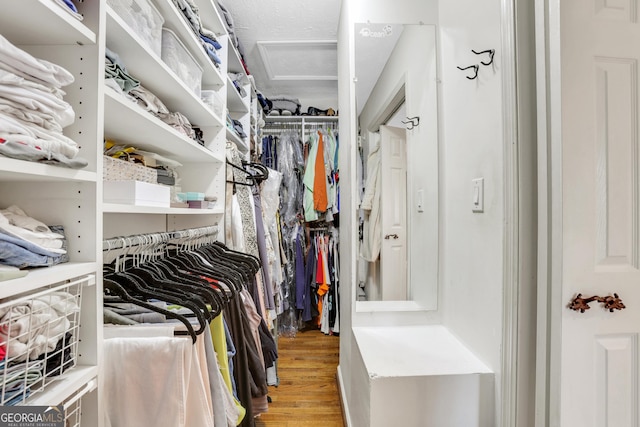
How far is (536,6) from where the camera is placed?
29.4 inches

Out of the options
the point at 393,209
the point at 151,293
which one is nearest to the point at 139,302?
the point at 151,293

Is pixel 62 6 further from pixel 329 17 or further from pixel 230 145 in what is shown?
pixel 329 17

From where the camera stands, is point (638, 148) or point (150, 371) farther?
point (638, 148)

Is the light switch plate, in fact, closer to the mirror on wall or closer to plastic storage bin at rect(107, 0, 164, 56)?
the mirror on wall

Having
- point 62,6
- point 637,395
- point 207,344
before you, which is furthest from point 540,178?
point 62,6

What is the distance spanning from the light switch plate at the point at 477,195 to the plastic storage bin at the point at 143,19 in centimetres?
122

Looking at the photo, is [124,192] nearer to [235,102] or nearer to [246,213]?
[246,213]

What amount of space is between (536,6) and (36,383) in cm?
141

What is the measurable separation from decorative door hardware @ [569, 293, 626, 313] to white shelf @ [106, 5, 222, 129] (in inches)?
53.8

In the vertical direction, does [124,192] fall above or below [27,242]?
above

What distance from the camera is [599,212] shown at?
0.73m

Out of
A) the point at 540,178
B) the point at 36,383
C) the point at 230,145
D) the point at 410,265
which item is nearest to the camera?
the point at 36,383

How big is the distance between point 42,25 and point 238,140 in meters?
1.39

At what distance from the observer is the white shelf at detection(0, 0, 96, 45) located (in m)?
0.53
